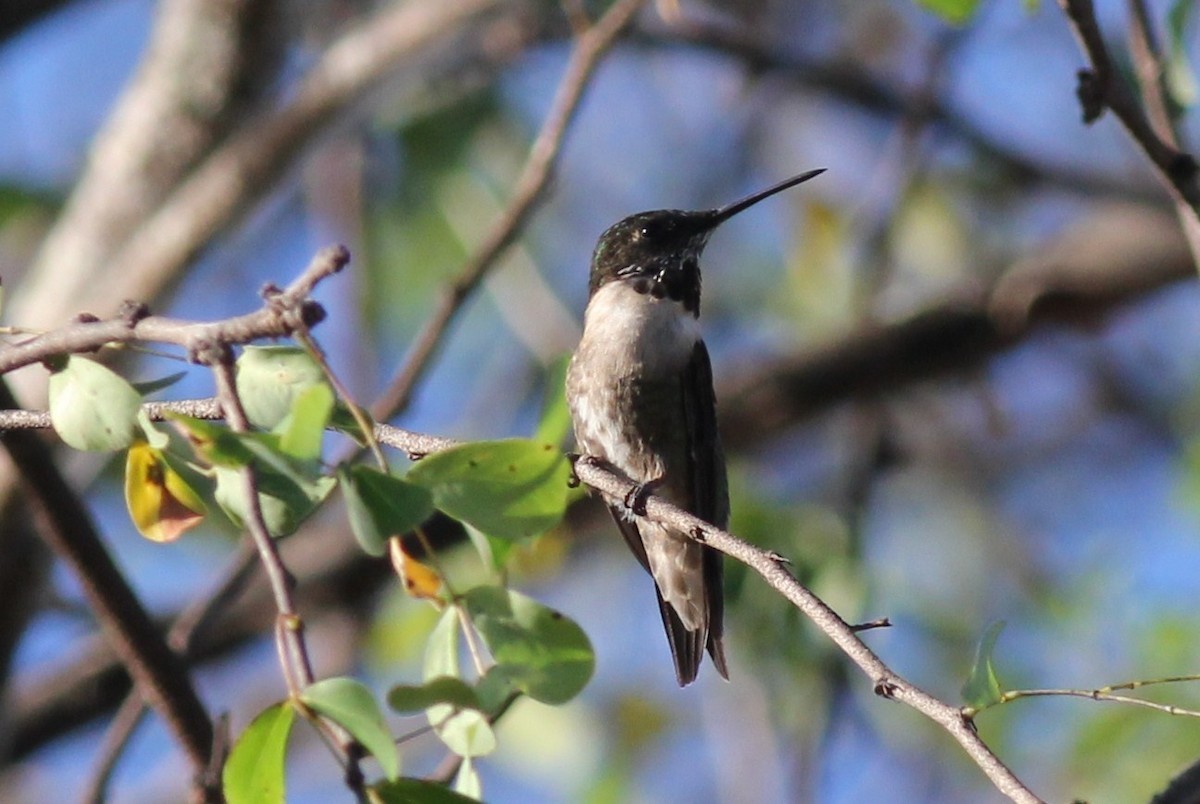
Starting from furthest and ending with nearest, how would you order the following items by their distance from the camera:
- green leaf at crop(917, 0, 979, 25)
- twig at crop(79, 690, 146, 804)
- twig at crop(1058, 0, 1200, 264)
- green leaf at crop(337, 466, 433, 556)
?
twig at crop(79, 690, 146, 804), green leaf at crop(917, 0, 979, 25), twig at crop(1058, 0, 1200, 264), green leaf at crop(337, 466, 433, 556)

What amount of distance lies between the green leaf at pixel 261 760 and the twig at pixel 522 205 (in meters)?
2.19

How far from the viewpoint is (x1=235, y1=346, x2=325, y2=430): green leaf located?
1732mm

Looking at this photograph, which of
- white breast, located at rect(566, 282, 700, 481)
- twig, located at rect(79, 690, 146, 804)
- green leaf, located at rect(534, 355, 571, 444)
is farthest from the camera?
white breast, located at rect(566, 282, 700, 481)

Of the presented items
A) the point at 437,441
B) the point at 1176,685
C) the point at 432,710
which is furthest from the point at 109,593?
the point at 1176,685

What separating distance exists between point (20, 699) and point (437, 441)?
382 cm

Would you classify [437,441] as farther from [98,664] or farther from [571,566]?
[571,566]

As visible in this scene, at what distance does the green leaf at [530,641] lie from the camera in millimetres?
1739

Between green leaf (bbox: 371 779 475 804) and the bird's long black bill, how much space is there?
253 centimetres

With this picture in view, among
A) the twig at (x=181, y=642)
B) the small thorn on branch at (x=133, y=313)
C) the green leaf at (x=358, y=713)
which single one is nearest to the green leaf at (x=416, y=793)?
the green leaf at (x=358, y=713)

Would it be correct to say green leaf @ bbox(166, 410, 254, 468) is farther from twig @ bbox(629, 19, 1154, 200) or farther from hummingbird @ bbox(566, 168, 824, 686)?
twig @ bbox(629, 19, 1154, 200)

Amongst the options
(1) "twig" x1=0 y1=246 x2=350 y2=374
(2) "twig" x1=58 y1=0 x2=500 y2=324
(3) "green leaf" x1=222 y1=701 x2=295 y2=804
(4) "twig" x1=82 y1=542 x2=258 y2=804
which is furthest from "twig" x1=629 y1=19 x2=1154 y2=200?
(3) "green leaf" x1=222 y1=701 x2=295 y2=804

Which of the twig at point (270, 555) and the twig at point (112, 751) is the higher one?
the twig at point (270, 555)

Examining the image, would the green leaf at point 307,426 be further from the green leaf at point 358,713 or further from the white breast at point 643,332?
the white breast at point 643,332

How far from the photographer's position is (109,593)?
8.87 feet
